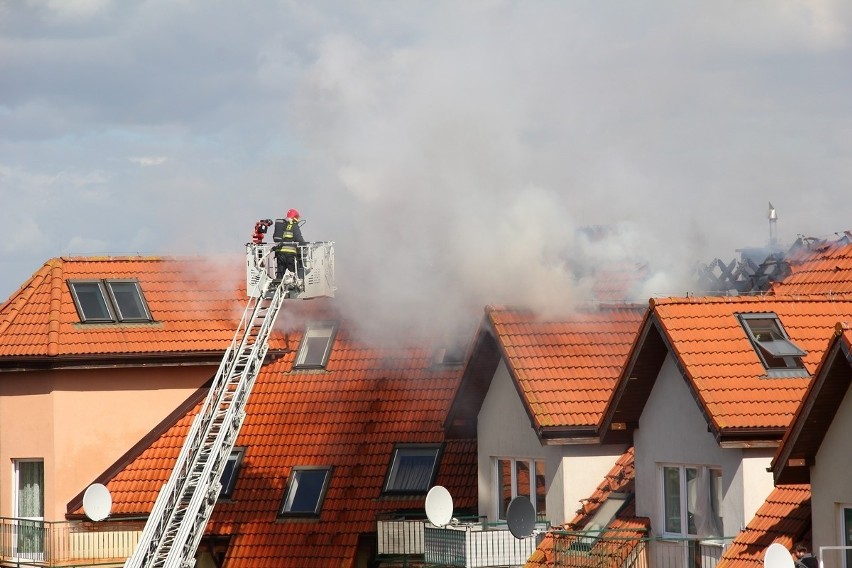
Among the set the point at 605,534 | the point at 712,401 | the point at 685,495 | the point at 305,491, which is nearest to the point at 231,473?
the point at 305,491

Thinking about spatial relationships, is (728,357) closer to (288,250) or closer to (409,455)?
(288,250)

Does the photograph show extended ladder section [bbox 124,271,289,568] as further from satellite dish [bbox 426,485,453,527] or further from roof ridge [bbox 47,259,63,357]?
roof ridge [bbox 47,259,63,357]

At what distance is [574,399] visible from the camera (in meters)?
27.1

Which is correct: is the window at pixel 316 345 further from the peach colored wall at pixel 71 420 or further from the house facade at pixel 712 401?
the house facade at pixel 712 401

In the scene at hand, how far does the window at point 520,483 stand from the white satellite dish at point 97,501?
807 centimetres

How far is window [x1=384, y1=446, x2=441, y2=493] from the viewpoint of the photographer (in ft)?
107

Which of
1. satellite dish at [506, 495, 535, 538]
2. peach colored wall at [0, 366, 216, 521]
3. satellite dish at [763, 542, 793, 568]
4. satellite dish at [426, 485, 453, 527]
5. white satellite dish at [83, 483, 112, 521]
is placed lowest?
satellite dish at [763, 542, 793, 568]

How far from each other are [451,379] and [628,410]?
372 inches

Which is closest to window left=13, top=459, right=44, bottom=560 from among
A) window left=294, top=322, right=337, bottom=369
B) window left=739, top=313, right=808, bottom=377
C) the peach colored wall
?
the peach colored wall

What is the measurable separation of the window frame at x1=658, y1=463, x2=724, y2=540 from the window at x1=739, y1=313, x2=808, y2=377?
5.54 ft

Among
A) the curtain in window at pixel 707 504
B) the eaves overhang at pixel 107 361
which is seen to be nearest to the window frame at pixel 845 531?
the curtain in window at pixel 707 504

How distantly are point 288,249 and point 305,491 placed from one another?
5.36 meters

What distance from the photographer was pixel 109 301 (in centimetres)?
3672

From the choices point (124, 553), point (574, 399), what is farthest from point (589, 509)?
point (124, 553)
